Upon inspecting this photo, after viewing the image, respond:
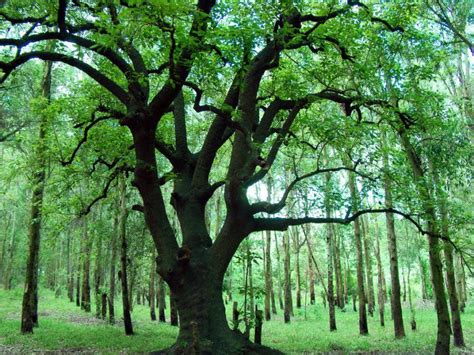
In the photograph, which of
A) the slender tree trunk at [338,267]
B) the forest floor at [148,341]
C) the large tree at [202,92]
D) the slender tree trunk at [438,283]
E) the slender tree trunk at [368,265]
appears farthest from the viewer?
the slender tree trunk at [338,267]

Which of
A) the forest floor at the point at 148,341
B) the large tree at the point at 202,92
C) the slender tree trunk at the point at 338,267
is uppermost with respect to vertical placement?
the large tree at the point at 202,92

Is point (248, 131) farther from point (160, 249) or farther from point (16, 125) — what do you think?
point (16, 125)

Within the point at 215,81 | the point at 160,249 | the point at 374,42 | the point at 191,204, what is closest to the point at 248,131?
the point at 215,81

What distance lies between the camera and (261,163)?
707cm

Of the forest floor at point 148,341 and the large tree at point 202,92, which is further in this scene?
the forest floor at point 148,341

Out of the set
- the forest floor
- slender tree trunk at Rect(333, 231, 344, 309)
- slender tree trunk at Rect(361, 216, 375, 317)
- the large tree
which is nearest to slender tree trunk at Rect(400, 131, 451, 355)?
the large tree

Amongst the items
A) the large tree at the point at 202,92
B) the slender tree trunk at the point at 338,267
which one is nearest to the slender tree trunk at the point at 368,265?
the slender tree trunk at the point at 338,267

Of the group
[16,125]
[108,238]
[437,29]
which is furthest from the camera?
[108,238]

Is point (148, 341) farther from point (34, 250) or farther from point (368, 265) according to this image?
point (368, 265)

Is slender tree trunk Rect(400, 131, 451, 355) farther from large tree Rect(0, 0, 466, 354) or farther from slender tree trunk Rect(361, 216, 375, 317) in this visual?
slender tree trunk Rect(361, 216, 375, 317)

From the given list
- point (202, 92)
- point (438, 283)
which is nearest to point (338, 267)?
point (438, 283)

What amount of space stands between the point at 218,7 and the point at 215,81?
4.98ft

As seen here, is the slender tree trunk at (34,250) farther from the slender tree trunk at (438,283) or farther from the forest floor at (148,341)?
the slender tree trunk at (438,283)

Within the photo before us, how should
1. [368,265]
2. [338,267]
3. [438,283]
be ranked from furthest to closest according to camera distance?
1. [338,267]
2. [368,265]
3. [438,283]
